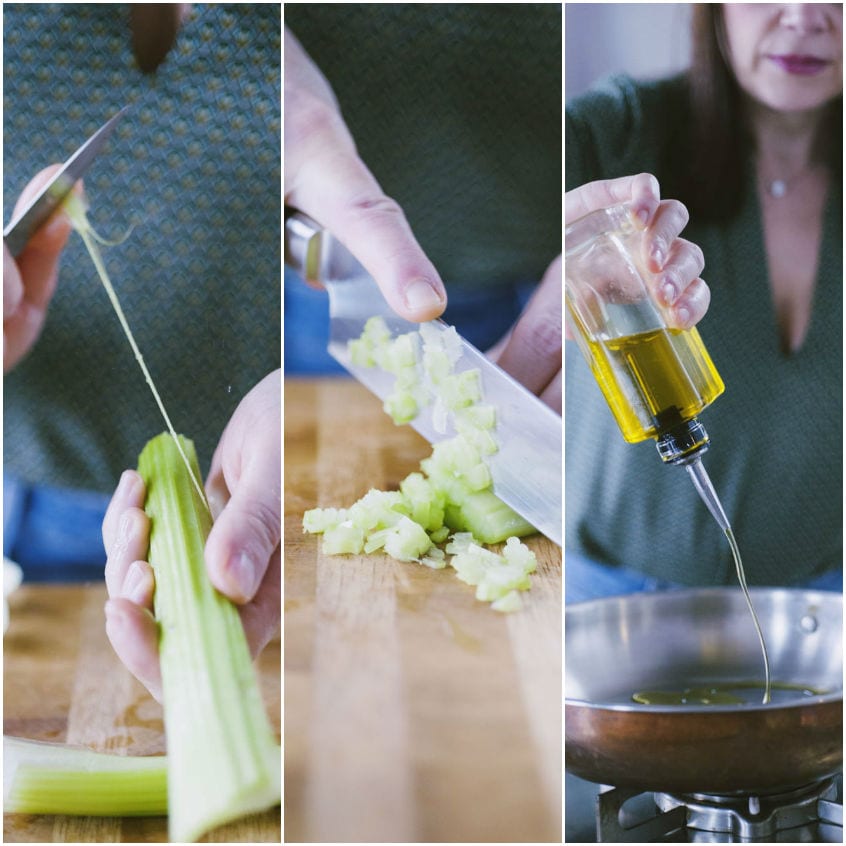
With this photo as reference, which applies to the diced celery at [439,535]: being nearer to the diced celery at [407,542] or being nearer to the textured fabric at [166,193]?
the diced celery at [407,542]

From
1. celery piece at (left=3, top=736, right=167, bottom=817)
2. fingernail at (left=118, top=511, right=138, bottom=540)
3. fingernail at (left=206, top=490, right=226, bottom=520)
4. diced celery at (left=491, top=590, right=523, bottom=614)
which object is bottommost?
celery piece at (left=3, top=736, right=167, bottom=817)

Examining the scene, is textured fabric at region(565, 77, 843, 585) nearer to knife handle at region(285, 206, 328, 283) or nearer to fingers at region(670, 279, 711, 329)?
fingers at region(670, 279, 711, 329)

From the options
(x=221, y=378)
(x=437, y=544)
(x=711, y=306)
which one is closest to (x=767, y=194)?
(x=711, y=306)

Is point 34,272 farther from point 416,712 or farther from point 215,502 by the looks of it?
point 416,712

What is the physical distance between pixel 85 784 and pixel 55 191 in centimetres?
66

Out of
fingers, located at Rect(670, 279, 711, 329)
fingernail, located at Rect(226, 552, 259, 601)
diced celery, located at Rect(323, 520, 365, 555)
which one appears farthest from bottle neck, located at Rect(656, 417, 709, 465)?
fingernail, located at Rect(226, 552, 259, 601)

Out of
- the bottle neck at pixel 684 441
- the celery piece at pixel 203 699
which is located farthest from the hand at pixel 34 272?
Result: the bottle neck at pixel 684 441

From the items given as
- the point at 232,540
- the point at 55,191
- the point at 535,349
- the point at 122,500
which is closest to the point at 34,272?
the point at 55,191

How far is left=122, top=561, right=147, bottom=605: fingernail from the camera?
1159 mm

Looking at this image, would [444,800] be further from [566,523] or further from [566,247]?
[566,247]

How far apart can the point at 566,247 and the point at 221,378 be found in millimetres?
432

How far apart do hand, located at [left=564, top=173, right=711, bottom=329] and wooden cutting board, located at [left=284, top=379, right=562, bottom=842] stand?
404 millimetres

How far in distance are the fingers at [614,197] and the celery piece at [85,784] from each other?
783 mm

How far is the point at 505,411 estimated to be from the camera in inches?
47.7
